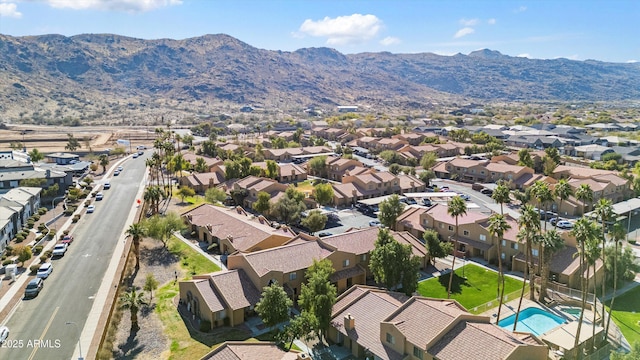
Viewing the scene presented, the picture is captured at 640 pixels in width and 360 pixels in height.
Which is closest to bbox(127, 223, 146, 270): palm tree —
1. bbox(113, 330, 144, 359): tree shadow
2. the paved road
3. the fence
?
the paved road

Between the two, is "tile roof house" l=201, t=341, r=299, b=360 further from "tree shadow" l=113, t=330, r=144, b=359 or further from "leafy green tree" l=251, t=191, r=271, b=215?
"leafy green tree" l=251, t=191, r=271, b=215

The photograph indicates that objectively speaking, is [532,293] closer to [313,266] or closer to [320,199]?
[313,266]

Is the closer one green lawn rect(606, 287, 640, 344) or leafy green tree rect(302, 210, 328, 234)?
green lawn rect(606, 287, 640, 344)

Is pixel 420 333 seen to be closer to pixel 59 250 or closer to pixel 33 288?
pixel 33 288

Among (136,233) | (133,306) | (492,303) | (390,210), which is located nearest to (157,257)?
(136,233)

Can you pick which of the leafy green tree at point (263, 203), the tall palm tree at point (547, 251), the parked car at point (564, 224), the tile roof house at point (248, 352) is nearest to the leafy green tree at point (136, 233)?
the leafy green tree at point (263, 203)

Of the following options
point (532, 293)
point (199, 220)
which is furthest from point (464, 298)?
point (199, 220)
